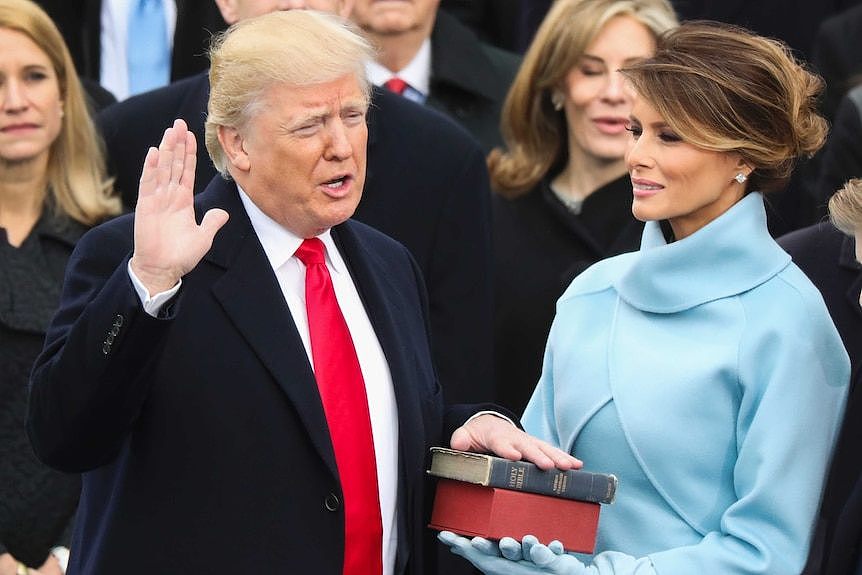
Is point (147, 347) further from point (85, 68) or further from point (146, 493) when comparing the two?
point (85, 68)

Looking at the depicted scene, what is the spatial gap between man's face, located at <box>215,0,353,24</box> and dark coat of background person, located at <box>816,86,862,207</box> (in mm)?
1724

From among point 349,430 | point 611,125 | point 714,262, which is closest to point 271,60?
point 349,430

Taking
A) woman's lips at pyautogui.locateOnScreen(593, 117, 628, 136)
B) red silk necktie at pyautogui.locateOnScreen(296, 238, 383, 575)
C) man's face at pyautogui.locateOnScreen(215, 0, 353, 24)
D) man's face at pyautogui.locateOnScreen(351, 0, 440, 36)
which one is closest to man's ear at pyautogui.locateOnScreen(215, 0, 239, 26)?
man's face at pyautogui.locateOnScreen(215, 0, 353, 24)

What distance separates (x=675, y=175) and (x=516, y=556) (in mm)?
877

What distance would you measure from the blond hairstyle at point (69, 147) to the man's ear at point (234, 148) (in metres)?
1.23

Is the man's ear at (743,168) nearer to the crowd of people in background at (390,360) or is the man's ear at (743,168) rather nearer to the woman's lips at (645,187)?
the crowd of people in background at (390,360)

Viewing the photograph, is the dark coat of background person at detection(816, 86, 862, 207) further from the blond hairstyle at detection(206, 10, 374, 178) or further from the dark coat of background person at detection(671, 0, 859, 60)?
the blond hairstyle at detection(206, 10, 374, 178)

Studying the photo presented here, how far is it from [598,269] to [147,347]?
1.15 metres

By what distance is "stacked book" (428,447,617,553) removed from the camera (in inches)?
134

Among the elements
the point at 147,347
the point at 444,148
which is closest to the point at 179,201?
the point at 147,347

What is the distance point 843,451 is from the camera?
3.61 meters

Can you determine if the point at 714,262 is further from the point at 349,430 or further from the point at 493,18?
the point at 493,18

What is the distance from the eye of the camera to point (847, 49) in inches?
245

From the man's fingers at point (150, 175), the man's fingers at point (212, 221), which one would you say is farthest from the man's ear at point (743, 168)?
the man's fingers at point (150, 175)
